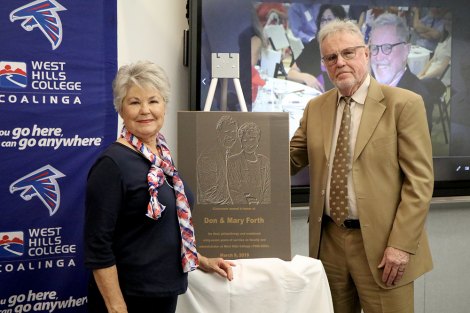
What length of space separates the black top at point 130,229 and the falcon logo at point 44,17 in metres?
1.02

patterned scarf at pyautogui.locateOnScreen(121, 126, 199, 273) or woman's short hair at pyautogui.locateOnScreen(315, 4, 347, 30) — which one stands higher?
woman's short hair at pyautogui.locateOnScreen(315, 4, 347, 30)

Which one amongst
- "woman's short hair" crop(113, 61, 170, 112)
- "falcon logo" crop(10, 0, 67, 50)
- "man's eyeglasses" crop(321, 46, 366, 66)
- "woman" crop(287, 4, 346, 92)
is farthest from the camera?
"woman" crop(287, 4, 346, 92)

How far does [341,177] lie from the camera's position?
1875 mm

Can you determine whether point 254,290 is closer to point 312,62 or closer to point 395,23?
point 312,62

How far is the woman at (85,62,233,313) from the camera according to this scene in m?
1.30

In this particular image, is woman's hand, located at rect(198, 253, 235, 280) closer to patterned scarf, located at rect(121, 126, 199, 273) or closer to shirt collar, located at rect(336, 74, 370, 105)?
patterned scarf, located at rect(121, 126, 199, 273)

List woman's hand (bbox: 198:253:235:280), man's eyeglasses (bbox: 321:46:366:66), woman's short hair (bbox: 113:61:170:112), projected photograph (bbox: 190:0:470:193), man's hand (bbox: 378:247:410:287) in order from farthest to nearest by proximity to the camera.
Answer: projected photograph (bbox: 190:0:470:193) → man's eyeglasses (bbox: 321:46:366:66) → man's hand (bbox: 378:247:410:287) → woman's hand (bbox: 198:253:235:280) → woman's short hair (bbox: 113:61:170:112)

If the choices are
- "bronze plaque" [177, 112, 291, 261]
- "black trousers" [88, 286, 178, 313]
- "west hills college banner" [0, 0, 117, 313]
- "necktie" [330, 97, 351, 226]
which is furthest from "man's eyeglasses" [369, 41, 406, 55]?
"black trousers" [88, 286, 178, 313]

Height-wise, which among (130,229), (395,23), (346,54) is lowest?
(130,229)

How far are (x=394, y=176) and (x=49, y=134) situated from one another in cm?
153

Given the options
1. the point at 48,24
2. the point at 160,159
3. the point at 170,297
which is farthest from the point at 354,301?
the point at 48,24

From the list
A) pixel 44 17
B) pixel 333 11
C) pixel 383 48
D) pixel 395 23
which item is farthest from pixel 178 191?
pixel 395 23

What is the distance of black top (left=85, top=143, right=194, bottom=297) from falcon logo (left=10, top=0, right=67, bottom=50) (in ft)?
3.36

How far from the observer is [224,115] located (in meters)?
1.72
